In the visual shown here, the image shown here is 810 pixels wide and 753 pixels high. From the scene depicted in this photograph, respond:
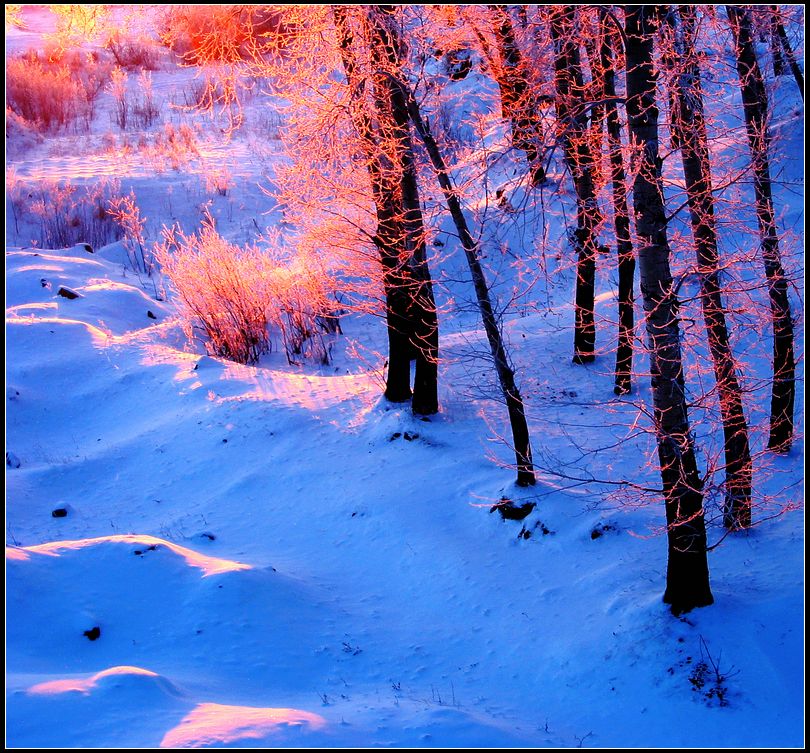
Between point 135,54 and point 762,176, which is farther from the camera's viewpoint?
point 135,54

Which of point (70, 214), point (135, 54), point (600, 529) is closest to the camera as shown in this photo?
point (600, 529)

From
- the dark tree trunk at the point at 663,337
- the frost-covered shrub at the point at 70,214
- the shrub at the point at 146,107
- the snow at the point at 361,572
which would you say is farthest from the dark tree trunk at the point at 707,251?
the shrub at the point at 146,107

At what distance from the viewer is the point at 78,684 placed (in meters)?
4.01

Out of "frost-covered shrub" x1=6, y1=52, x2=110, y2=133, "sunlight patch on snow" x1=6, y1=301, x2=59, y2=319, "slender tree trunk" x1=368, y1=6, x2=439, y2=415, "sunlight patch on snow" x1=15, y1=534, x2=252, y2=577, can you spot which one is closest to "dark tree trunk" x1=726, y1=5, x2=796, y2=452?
"slender tree trunk" x1=368, y1=6, x2=439, y2=415

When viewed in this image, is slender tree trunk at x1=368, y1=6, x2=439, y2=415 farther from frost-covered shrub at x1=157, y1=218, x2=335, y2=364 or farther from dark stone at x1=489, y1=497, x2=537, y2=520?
frost-covered shrub at x1=157, y1=218, x2=335, y2=364

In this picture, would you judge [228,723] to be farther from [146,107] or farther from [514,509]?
[146,107]

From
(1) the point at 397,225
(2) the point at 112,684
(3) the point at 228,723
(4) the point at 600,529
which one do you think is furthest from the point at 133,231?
(3) the point at 228,723

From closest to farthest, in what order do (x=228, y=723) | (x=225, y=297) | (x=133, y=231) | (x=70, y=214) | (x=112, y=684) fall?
(x=228, y=723) → (x=112, y=684) → (x=225, y=297) → (x=133, y=231) → (x=70, y=214)

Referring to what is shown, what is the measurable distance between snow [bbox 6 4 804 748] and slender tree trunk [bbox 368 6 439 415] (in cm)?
56

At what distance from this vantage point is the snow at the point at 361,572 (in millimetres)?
4402

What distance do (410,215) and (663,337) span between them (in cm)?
450

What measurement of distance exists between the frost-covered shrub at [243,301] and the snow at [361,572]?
1140 mm

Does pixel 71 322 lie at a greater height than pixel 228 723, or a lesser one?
greater

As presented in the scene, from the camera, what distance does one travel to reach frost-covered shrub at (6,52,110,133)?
2333 cm
